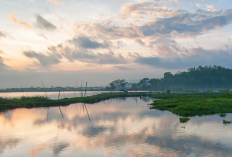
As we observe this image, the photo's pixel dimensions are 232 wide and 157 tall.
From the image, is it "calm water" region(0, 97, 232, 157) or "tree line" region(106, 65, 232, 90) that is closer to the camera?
"calm water" region(0, 97, 232, 157)

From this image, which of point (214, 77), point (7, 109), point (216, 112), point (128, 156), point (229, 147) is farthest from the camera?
point (214, 77)

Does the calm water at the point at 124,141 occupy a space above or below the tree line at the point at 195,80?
below

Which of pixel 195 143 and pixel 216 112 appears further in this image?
pixel 216 112

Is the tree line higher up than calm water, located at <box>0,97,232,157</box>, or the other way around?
the tree line

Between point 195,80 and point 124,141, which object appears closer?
point 124,141

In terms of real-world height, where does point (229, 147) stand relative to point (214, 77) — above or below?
below

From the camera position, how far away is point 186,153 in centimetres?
1146

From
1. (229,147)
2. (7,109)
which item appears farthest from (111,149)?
(7,109)

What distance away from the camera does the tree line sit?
412 ft

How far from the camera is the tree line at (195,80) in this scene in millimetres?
125438

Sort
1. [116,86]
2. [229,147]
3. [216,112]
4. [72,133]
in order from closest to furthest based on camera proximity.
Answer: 1. [229,147]
2. [72,133]
3. [216,112]
4. [116,86]

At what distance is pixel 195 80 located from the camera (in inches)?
5015

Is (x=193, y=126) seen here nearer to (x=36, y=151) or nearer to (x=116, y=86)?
(x=36, y=151)

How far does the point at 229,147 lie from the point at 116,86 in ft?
442
